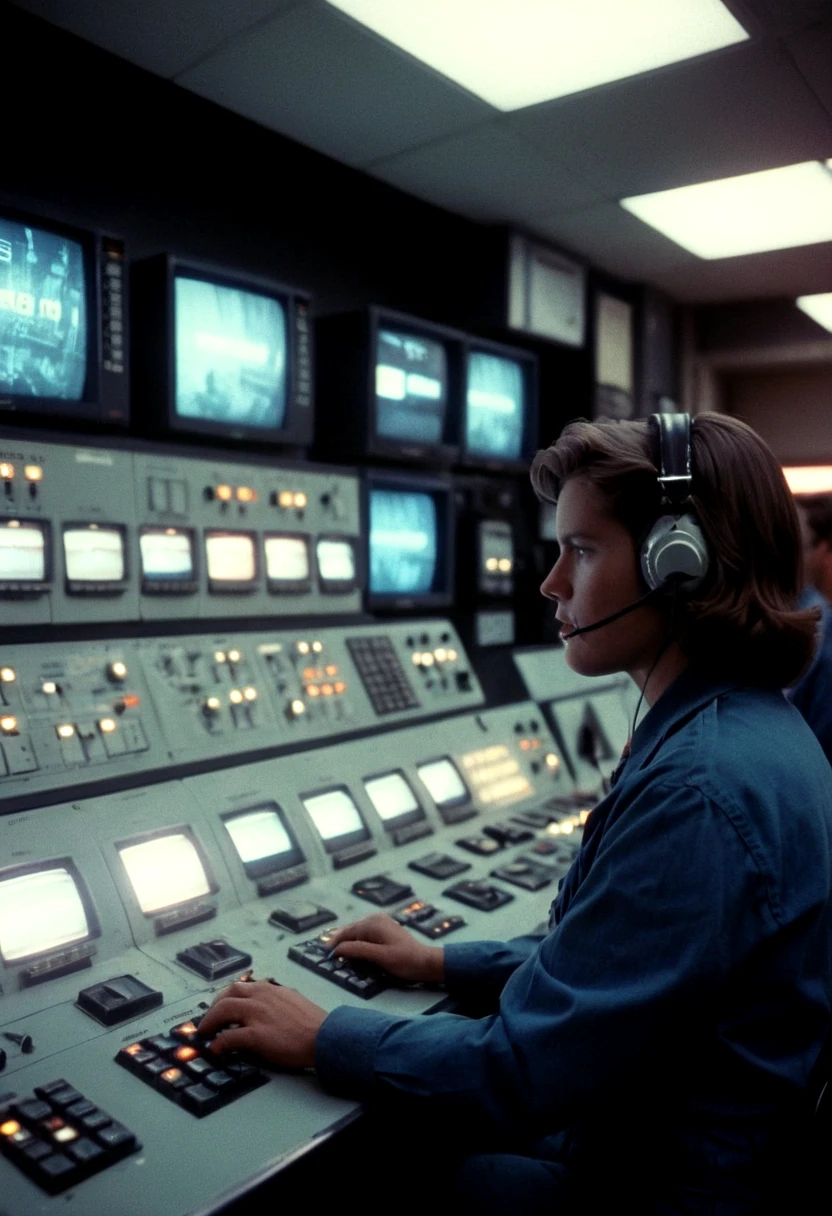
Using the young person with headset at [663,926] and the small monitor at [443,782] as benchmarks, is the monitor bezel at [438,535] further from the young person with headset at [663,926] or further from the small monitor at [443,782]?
the young person with headset at [663,926]

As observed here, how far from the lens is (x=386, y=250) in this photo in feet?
9.81

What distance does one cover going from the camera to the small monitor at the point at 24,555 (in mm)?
1585

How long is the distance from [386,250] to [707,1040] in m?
2.63

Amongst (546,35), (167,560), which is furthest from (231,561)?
(546,35)

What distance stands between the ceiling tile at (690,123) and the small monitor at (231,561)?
1.35 meters

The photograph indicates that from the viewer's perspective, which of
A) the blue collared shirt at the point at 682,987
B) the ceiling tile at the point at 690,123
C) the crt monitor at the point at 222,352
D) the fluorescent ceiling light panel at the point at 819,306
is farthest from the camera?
the fluorescent ceiling light panel at the point at 819,306

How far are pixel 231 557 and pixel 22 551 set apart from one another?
0.47 m

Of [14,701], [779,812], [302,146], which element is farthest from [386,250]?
[779,812]

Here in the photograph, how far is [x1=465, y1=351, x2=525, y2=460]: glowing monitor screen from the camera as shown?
2.76 m

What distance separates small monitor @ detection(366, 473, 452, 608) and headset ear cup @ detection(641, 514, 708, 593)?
→ 1.34 metres

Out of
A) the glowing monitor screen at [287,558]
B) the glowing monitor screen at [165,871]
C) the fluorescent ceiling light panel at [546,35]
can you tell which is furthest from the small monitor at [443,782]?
the fluorescent ceiling light panel at [546,35]

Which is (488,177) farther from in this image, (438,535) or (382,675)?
(382,675)

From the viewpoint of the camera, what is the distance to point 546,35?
200 cm

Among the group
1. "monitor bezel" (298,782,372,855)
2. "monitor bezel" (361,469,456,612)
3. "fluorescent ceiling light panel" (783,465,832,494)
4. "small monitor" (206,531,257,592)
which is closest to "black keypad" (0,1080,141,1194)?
"monitor bezel" (298,782,372,855)
